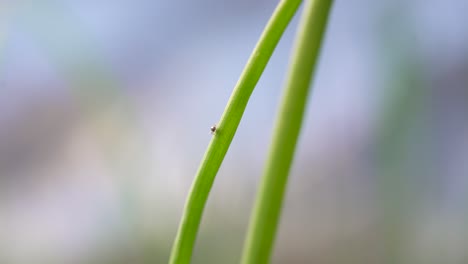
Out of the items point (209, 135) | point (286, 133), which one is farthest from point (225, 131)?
point (209, 135)

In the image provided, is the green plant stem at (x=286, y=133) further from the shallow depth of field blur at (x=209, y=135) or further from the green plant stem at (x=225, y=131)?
the shallow depth of field blur at (x=209, y=135)

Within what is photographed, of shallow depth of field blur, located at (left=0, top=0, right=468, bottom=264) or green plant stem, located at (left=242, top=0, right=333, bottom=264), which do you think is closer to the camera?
green plant stem, located at (left=242, top=0, right=333, bottom=264)

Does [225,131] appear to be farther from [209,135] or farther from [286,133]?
[209,135]

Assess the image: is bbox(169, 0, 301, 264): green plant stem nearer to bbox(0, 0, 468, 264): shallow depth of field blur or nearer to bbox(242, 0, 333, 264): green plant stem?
bbox(242, 0, 333, 264): green plant stem

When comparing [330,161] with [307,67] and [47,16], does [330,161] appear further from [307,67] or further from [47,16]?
[307,67]

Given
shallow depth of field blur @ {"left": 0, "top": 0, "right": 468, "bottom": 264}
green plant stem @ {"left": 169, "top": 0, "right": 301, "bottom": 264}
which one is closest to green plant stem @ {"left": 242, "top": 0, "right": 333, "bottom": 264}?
green plant stem @ {"left": 169, "top": 0, "right": 301, "bottom": 264}

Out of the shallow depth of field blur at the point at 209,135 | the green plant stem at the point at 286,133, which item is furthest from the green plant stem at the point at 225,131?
the shallow depth of field blur at the point at 209,135

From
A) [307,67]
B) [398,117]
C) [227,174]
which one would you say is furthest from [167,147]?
[307,67]
